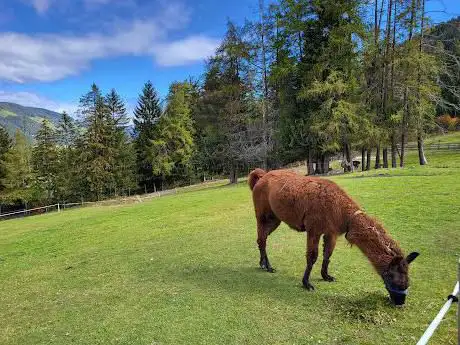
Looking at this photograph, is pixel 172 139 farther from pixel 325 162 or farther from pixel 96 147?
pixel 325 162

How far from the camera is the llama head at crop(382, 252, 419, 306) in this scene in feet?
16.4

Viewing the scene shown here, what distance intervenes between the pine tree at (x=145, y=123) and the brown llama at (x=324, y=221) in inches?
1829

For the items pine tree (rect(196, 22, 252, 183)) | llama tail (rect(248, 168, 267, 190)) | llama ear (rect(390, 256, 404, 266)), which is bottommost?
llama ear (rect(390, 256, 404, 266))

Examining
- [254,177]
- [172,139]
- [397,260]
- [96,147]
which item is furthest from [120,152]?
[397,260]

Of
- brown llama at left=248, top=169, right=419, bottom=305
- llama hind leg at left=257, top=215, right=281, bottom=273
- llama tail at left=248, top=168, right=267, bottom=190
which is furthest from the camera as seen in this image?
llama tail at left=248, top=168, right=267, bottom=190

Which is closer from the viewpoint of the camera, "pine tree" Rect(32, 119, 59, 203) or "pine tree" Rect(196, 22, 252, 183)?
"pine tree" Rect(196, 22, 252, 183)

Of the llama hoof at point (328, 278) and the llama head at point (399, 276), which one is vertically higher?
the llama head at point (399, 276)

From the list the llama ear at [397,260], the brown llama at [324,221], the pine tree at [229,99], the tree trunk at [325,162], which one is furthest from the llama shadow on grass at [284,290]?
the pine tree at [229,99]

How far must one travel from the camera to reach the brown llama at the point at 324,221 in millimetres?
5125

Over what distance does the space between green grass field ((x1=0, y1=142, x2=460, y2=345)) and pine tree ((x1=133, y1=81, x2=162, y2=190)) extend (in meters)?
40.6

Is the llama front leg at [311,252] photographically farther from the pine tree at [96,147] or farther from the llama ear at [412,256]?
the pine tree at [96,147]

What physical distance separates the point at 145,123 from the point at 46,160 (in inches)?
575

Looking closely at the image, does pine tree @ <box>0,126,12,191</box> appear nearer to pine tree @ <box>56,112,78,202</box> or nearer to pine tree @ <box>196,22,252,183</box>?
pine tree @ <box>56,112,78,202</box>

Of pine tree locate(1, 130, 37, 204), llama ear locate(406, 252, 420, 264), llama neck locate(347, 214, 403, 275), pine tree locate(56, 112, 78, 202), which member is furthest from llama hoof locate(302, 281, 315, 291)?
pine tree locate(1, 130, 37, 204)
